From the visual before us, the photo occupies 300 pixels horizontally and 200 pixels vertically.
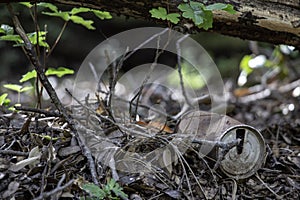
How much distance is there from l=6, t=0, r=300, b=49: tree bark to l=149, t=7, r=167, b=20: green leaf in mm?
61

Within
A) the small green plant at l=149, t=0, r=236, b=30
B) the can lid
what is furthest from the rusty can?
the small green plant at l=149, t=0, r=236, b=30

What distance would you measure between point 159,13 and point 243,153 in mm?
599

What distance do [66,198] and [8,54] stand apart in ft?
8.66

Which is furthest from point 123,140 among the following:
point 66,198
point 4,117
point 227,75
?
point 227,75

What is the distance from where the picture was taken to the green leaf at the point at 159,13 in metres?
1.52

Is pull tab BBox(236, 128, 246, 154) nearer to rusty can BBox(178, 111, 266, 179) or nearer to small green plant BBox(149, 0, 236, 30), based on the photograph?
rusty can BBox(178, 111, 266, 179)

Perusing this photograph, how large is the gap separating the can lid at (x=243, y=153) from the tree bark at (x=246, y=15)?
0.49 m

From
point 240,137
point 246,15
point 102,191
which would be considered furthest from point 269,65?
point 102,191

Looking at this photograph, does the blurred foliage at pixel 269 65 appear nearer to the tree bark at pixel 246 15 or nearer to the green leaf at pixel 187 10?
the tree bark at pixel 246 15

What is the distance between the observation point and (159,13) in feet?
5.01

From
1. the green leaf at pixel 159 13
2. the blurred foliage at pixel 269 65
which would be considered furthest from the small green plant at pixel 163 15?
the blurred foliage at pixel 269 65

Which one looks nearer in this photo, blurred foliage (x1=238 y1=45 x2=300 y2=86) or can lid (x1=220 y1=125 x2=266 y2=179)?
can lid (x1=220 y1=125 x2=266 y2=179)

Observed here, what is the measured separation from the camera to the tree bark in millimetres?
1637

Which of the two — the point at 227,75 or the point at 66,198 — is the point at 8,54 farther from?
the point at 66,198
